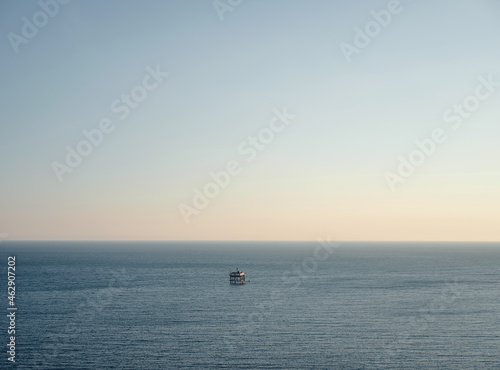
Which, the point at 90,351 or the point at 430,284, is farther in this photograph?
the point at 430,284

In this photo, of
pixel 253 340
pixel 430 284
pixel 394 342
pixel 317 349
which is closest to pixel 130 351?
pixel 253 340

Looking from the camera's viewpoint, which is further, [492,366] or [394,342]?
[394,342]

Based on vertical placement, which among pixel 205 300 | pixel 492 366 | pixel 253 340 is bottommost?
pixel 492 366

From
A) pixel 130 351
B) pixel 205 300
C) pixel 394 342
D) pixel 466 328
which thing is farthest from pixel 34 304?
pixel 466 328

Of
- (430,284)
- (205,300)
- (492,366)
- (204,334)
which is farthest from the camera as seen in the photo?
(430,284)

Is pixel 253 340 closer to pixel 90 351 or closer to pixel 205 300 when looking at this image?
pixel 90 351

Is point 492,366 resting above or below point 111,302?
below

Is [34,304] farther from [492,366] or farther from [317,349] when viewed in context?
[492,366]

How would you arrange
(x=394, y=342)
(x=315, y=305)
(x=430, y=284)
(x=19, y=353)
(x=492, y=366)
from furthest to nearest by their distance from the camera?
1. (x=430, y=284)
2. (x=315, y=305)
3. (x=394, y=342)
4. (x=19, y=353)
5. (x=492, y=366)

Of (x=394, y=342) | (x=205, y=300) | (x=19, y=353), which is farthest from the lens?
(x=205, y=300)
